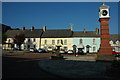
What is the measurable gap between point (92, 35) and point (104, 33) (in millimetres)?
27858

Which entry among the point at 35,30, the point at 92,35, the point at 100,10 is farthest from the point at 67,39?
the point at 100,10

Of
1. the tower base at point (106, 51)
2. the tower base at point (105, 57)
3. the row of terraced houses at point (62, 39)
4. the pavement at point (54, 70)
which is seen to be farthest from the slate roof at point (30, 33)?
the pavement at point (54, 70)

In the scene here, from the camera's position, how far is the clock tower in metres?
15.2

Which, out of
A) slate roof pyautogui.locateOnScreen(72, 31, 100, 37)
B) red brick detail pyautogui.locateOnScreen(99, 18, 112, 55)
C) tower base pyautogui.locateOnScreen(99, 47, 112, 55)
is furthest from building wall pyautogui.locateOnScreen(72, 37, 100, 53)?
tower base pyautogui.locateOnScreen(99, 47, 112, 55)

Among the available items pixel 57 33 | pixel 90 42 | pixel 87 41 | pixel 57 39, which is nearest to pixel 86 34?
pixel 87 41

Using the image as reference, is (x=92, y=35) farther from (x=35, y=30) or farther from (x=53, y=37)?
A: (x=35, y=30)

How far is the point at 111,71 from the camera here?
7789mm

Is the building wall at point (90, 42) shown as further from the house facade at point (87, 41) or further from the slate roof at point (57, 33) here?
the slate roof at point (57, 33)

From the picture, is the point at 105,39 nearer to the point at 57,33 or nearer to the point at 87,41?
the point at 87,41

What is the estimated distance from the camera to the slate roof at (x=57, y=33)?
4545 centimetres

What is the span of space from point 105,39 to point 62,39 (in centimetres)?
2986

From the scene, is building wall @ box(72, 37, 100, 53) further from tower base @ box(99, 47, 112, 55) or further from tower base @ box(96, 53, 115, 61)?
tower base @ box(96, 53, 115, 61)

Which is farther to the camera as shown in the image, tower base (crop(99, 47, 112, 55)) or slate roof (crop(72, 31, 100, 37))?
slate roof (crop(72, 31, 100, 37))

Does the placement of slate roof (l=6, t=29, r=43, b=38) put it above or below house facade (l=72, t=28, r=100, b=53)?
above
